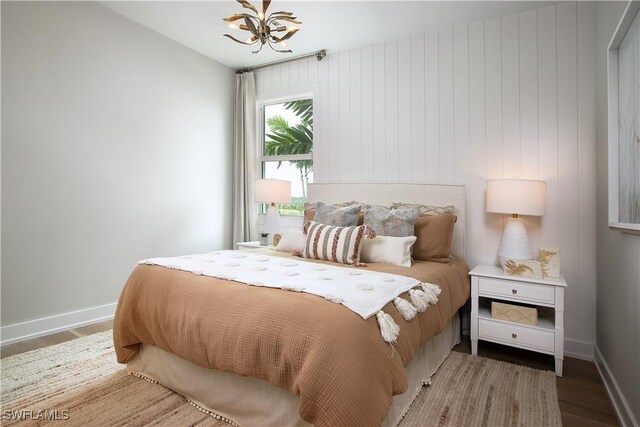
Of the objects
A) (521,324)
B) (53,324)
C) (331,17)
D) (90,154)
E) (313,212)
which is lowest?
(53,324)

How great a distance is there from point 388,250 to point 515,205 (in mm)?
974

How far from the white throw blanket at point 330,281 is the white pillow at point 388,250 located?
434 millimetres

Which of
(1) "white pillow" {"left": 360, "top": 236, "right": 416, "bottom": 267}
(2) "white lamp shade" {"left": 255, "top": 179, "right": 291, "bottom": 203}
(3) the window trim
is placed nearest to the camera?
(1) "white pillow" {"left": 360, "top": 236, "right": 416, "bottom": 267}

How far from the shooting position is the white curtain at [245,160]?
434 centimetres

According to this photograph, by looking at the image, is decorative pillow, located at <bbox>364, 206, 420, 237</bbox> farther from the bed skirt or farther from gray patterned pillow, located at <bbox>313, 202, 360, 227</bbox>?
the bed skirt

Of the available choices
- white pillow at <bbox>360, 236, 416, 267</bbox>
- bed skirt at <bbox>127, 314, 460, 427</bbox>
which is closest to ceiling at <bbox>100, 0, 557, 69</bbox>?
white pillow at <bbox>360, 236, 416, 267</bbox>

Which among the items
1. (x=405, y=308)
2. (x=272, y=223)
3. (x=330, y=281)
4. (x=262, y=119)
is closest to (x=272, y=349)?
(x=330, y=281)

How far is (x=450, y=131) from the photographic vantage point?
3191 millimetres

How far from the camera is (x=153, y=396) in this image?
1989mm

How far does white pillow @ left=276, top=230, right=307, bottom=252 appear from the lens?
2930mm

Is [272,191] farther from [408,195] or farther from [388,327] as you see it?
[388,327]

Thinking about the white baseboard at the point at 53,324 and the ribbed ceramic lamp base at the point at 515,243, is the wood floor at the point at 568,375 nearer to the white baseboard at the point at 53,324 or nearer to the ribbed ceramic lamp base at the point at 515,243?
the white baseboard at the point at 53,324

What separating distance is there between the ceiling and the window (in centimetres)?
76

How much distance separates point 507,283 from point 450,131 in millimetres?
1412
